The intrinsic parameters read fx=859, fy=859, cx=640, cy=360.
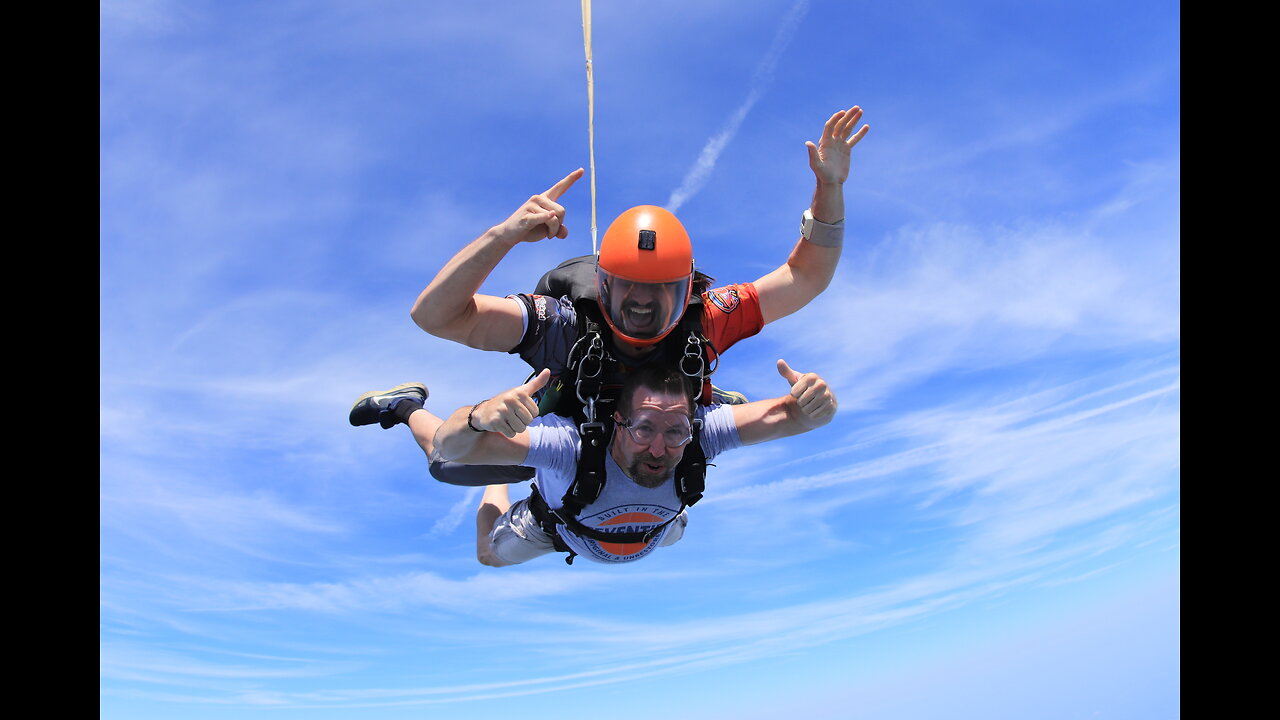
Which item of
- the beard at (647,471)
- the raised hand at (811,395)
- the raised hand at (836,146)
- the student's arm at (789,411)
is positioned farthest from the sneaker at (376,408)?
the raised hand at (836,146)

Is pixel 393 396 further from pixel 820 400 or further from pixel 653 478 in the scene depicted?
pixel 820 400

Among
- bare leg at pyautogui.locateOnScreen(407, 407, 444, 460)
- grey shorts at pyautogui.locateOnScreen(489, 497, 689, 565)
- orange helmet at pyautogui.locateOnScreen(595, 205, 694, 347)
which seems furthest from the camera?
grey shorts at pyautogui.locateOnScreen(489, 497, 689, 565)

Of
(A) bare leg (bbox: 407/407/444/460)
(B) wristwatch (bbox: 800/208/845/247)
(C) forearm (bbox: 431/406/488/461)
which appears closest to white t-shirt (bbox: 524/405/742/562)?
(C) forearm (bbox: 431/406/488/461)

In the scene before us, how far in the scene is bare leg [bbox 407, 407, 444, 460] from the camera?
4.74 meters

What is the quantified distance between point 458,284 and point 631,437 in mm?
1076

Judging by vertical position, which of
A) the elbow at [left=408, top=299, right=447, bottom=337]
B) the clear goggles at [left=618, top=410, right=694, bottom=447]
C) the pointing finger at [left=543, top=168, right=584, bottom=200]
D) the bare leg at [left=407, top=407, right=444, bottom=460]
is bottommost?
the clear goggles at [left=618, top=410, right=694, bottom=447]

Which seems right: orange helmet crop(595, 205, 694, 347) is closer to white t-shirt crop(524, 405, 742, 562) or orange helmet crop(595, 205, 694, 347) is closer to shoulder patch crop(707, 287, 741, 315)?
shoulder patch crop(707, 287, 741, 315)

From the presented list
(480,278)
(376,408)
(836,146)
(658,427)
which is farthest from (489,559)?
(836,146)

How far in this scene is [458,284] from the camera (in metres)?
3.81

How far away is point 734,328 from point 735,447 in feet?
2.05

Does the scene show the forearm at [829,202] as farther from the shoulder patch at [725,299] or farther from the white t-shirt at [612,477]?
the white t-shirt at [612,477]

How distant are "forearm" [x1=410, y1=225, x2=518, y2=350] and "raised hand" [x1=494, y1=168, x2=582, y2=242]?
0.04m

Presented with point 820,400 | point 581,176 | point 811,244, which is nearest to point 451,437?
point 581,176

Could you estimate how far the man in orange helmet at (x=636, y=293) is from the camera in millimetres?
3807
